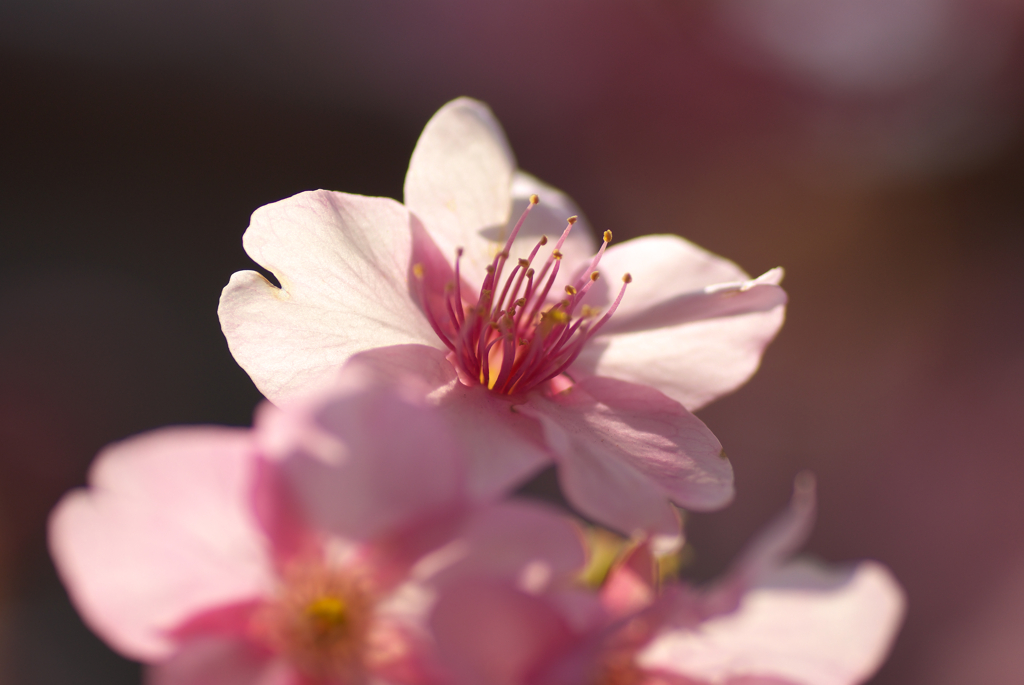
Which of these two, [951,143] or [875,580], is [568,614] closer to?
[875,580]

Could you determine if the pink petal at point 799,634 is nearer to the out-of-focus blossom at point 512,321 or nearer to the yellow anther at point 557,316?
the out-of-focus blossom at point 512,321

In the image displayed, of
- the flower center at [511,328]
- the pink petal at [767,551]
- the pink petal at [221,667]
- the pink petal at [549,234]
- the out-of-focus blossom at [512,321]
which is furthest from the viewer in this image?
the pink petal at [549,234]

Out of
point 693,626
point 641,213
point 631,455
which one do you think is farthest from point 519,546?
point 641,213

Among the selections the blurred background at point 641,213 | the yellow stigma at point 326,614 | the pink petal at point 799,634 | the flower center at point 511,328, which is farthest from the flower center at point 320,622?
the blurred background at point 641,213

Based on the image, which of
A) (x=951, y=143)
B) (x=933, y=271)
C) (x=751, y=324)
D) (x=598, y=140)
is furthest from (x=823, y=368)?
(x=751, y=324)

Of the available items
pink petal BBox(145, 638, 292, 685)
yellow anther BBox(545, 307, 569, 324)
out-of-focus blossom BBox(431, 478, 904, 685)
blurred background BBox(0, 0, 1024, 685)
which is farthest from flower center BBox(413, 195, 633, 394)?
blurred background BBox(0, 0, 1024, 685)

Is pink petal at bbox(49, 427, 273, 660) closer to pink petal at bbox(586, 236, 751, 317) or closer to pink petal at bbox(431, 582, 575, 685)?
pink petal at bbox(431, 582, 575, 685)
